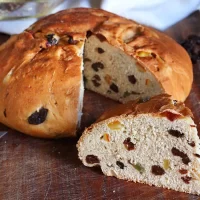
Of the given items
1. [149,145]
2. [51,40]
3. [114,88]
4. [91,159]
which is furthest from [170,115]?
[51,40]

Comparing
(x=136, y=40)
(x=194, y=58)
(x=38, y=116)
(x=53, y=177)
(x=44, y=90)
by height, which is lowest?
(x=53, y=177)

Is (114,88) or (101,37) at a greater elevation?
(101,37)

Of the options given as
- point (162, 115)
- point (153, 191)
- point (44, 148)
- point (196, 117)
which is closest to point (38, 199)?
point (44, 148)

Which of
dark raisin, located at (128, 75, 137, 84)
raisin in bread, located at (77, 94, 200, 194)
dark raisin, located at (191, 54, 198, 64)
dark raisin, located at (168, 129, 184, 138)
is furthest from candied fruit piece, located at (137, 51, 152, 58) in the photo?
dark raisin, located at (168, 129, 184, 138)

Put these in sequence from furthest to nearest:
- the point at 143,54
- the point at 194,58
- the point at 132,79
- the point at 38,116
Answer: the point at 194,58
the point at 132,79
the point at 143,54
the point at 38,116

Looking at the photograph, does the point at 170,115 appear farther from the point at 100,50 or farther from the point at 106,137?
the point at 100,50

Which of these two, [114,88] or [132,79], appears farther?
[114,88]

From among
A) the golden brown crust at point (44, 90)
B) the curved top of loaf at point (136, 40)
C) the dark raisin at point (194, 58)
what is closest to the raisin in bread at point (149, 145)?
the golden brown crust at point (44, 90)
